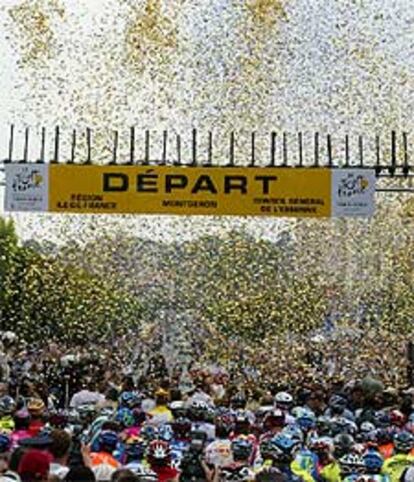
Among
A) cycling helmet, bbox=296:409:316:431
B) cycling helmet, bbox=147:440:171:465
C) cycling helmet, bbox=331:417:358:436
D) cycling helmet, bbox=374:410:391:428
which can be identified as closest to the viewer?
cycling helmet, bbox=147:440:171:465

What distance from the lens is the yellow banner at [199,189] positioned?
1605 cm

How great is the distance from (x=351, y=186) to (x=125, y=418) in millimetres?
4574

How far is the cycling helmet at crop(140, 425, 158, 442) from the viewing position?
37.1 ft

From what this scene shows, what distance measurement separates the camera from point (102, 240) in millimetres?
49938

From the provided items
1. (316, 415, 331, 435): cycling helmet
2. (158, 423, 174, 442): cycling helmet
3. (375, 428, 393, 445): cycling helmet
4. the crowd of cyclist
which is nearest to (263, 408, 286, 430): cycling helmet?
the crowd of cyclist

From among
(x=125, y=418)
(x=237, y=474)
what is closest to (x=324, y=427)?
(x=125, y=418)

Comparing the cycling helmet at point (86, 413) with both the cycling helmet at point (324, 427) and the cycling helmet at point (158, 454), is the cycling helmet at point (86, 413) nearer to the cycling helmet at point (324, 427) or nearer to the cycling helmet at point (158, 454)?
the cycling helmet at point (324, 427)

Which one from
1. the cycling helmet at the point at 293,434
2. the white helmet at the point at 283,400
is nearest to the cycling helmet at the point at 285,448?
the cycling helmet at the point at 293,434

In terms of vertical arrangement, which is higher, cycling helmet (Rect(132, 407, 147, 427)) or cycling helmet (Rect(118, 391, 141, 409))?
cycling helmet (Rect(118, 391, 141, 409))

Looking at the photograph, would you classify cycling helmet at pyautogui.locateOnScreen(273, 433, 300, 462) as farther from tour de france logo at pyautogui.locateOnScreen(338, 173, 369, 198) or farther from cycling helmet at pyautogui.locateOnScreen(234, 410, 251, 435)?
tour de france logo at pyautogui.locateOnScreen(338, 173, 369, 198)

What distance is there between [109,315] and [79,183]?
33569 millimetres

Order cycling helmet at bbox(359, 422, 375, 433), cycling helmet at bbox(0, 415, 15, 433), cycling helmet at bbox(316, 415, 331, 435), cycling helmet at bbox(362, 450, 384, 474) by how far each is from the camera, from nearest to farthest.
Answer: cycling helmet at bbox(362, 450, 384, 474) < cycling helmet at bbox(316, 415, 331, 435) < cycling helmet at bbox(0, 415, 15, 433) < cycling helmet at bbox(359, 422, 375, 433)

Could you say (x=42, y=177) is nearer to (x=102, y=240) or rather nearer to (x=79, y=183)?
(x=79, y=183)

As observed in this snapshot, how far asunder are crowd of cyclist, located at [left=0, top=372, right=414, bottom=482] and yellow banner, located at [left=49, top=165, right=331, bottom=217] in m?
2.22
